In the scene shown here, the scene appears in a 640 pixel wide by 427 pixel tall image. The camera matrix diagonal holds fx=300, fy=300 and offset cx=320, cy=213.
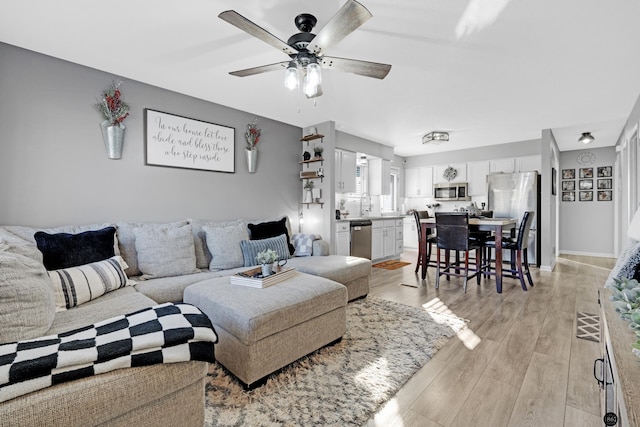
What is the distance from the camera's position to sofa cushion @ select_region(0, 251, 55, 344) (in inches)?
45.2

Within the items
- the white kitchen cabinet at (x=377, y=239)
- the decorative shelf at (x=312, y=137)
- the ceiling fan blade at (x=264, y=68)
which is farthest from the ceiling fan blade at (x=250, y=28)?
the white kitchen cabinet at (x=377, y=239)

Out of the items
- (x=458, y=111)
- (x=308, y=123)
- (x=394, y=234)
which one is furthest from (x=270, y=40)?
(x=394, y=234)

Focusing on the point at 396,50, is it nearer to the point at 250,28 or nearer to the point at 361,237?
the point at 250,28

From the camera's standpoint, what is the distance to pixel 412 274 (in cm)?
474

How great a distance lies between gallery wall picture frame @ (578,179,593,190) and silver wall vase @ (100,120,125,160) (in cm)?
840

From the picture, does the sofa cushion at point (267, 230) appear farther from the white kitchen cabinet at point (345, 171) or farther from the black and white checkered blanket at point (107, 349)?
the black and white checkered blanket at point (107, 349)

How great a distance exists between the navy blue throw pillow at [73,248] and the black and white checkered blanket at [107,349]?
126 centimetres

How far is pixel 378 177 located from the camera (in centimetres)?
625

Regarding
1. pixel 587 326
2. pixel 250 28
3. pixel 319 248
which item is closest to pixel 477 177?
pixel 587 326

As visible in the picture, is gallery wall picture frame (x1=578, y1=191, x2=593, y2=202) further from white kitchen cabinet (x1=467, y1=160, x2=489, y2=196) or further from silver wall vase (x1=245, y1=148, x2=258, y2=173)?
silver wall vase (x1=245, y1=148, x2=258, y2=173)

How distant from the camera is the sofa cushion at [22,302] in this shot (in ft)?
3.77

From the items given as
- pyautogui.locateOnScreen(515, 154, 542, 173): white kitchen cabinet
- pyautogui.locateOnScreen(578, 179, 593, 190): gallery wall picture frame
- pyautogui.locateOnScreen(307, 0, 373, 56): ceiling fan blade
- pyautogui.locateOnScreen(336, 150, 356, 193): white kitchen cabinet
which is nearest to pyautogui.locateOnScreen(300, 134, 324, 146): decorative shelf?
pyautogui.locateOnScreen(336, 150, 356, 193): white kitchen cabinet

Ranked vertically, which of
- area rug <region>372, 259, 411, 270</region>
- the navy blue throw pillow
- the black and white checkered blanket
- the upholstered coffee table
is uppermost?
the navy blue throw pillow

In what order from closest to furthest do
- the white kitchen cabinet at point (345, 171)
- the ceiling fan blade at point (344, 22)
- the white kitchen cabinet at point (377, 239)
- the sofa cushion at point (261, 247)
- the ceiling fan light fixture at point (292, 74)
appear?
the ceiling fan blade at point (344, 22) < the ceiling fan light fixture at point (292, 74) < the sofa cushion at point (261, 247) < the white kitchen cabinet at point (345, 171) < the white kitchen cabinet at point (377, 239)
